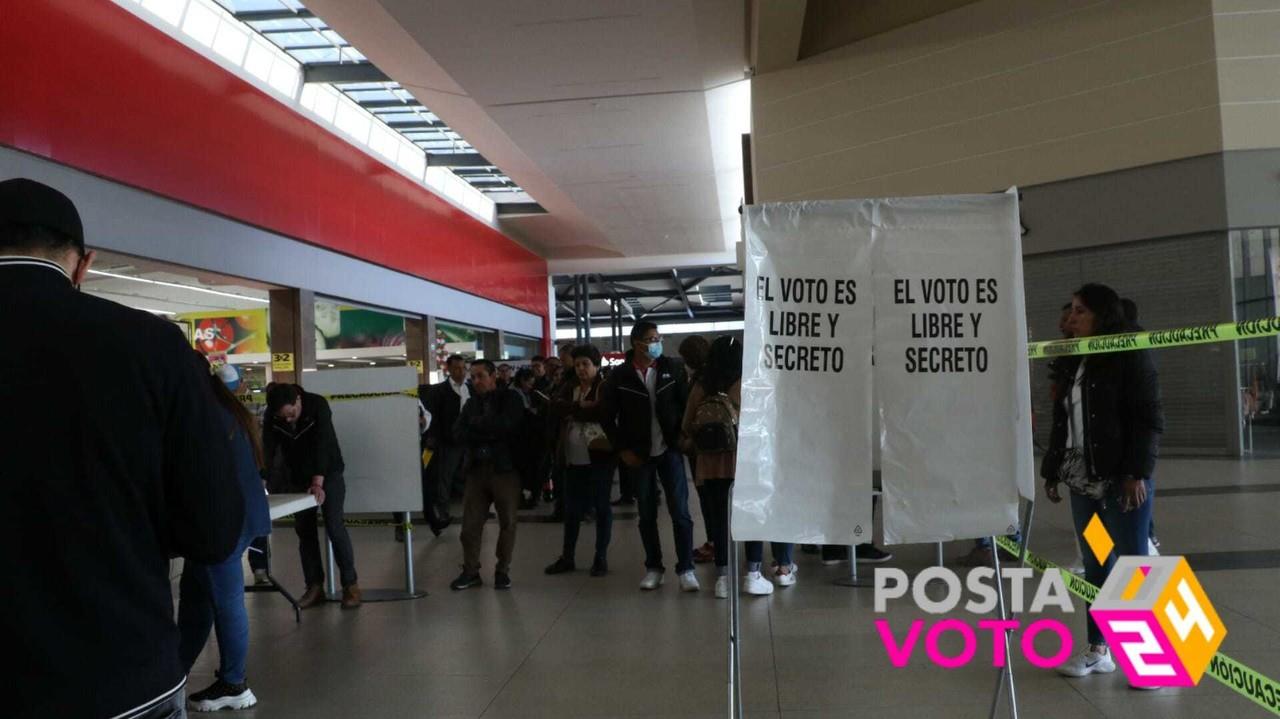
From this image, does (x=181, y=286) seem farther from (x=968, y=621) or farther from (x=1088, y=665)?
(x=1088, y=665)

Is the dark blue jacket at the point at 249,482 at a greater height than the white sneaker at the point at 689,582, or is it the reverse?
the dark blue jacket at the point at 249,482

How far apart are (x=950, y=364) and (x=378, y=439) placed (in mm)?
4539

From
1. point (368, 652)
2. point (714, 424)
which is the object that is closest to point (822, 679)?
point (714, 424)

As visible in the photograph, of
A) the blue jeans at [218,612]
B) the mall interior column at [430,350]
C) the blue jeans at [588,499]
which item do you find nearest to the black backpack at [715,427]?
the blue jeans at [588,499]

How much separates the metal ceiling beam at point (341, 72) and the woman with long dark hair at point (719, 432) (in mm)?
7415

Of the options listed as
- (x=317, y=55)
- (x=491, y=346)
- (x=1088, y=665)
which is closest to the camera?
(x=1088, y=665)

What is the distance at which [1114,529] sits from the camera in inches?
A: 161

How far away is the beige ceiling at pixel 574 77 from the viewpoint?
9047 millimetres

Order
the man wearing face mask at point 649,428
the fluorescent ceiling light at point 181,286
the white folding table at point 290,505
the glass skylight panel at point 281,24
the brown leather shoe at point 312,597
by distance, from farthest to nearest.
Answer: the glass skylight panel at point 281,24, the fluorescent ceiling light at point 181,286, the man wearing face mask at point 649,428, the brown leather shoe at point 312,597, the white folding table at point 290,505

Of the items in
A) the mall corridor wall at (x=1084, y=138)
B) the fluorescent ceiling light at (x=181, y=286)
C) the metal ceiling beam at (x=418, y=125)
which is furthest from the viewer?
the metal ceiling beam at (x=418, y=125)

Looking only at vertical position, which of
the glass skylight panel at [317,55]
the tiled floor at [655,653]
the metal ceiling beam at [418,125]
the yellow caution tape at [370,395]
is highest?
Result: the metal ceiling beam at [418,125]

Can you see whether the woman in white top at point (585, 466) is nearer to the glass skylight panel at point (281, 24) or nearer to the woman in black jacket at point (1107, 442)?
the woman in black jacket at point (1107, 442)

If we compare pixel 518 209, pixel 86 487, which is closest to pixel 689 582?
pixel 86 487

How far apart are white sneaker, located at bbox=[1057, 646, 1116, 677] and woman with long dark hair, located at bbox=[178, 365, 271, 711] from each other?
3431 mm
